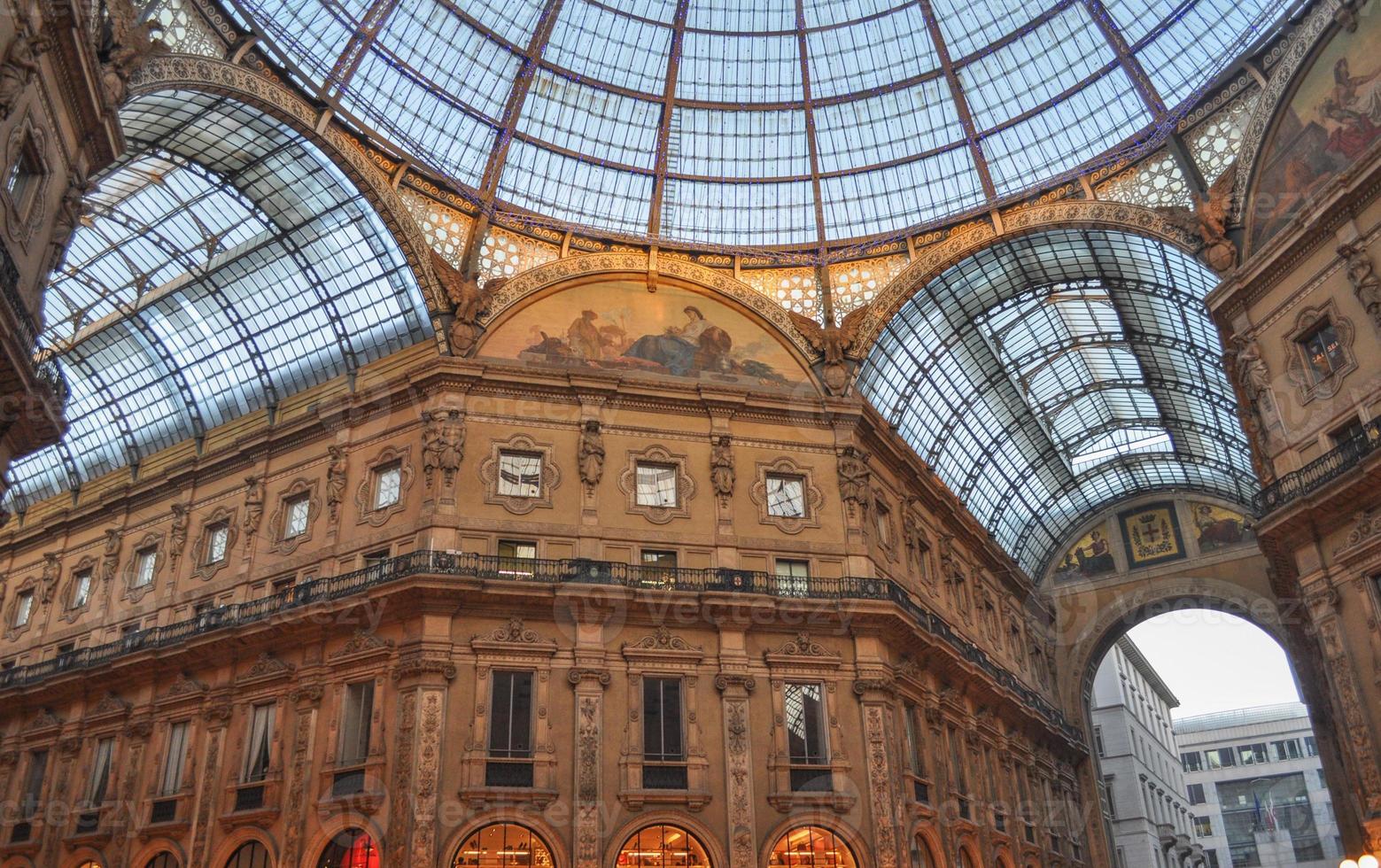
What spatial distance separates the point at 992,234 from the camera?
40.9 metres

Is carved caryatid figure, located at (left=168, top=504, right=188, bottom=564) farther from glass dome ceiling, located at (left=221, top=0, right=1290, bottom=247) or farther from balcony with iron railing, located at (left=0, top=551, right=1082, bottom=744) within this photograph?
glass dome ceiling, located at (left=221, top=0, right=1290, bottom=247)

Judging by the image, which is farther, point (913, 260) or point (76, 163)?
point (913, 260)

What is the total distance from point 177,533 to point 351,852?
52.5 ft

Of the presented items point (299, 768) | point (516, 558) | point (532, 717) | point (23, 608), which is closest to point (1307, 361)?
point (516, 558)

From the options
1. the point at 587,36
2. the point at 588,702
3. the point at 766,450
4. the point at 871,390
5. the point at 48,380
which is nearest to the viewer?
the point at 48,380

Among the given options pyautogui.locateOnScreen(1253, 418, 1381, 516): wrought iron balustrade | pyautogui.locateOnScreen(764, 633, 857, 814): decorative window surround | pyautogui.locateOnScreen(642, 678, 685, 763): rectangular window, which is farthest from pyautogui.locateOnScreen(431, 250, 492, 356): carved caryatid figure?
pyautogui.locateOnScreen(1253, 418, 1381, 516): wrought iron balustrade

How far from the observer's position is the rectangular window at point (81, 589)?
4309 centimetres

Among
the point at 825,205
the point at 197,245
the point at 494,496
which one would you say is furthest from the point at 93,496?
the point at 825,205

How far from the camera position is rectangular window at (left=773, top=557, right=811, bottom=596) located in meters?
34.5

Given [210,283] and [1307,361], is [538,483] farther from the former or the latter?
[1307,361]

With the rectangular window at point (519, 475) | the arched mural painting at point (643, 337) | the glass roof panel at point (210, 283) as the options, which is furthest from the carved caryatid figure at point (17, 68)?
the arched mural painting at point (643, 337)

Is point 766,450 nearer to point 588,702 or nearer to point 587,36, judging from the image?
point 588,702

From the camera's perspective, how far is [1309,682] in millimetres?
44875

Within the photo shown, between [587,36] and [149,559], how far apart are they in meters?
25.6
